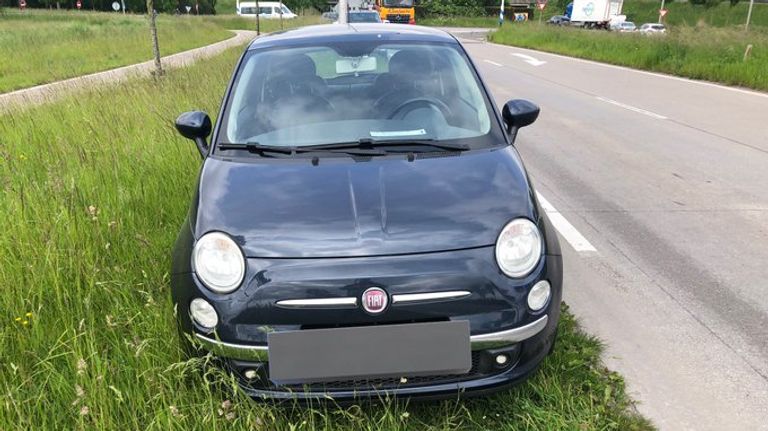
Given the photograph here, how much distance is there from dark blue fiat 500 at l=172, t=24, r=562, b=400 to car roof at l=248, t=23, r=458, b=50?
1.06 metres

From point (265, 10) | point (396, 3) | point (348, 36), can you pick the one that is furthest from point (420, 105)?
point (265, 10)

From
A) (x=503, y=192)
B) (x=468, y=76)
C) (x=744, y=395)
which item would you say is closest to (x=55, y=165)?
(x=468, y=76)

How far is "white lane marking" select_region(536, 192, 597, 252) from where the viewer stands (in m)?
4.18

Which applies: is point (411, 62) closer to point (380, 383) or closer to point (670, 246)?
point (380, 383)

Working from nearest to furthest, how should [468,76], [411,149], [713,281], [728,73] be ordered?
[411,149], [468,76], [713,281], [728,73]

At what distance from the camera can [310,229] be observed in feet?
7.04

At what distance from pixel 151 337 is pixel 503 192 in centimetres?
171

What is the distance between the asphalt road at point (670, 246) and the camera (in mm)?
2674

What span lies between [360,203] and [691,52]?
53.0ft

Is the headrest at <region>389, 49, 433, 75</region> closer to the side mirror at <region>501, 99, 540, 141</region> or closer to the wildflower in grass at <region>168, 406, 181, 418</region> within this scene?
the side mirror at <region>501, 99, 540, 141</region>

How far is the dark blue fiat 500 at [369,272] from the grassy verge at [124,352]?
0.60 ft

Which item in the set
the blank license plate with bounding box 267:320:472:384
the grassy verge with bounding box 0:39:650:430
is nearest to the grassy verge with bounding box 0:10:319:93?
the grassy verge with bounding box 0:39:650:430

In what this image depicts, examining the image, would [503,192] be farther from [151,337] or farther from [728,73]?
[728,73]

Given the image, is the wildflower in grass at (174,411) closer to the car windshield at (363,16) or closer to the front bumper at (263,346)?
the front bumper at (263,346)
